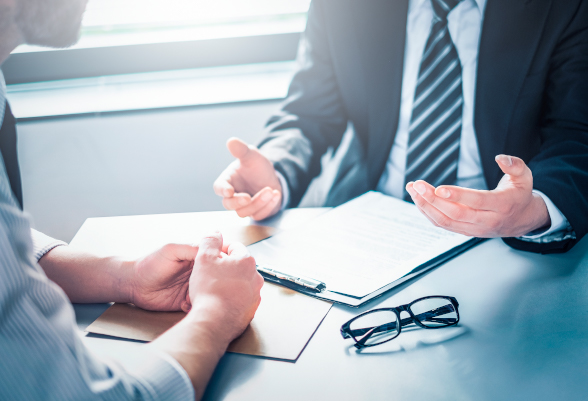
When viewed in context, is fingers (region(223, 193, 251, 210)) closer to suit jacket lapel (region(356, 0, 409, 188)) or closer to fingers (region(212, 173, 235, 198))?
fingers (region(212, 173, 235, 198))

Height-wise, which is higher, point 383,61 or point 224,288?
point 383,61

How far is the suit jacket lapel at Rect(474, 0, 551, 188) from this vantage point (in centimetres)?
88

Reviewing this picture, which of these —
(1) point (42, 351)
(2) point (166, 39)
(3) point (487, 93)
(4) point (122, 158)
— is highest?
(2) point (166, 39)

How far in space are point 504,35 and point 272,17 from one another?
0.92 meters

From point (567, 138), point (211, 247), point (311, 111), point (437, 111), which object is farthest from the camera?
point (311, 111)

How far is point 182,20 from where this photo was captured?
1.48m

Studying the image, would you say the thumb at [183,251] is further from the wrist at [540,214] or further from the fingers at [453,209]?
the wrist at [540,214]

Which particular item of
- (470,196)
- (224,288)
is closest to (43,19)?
(224,288)

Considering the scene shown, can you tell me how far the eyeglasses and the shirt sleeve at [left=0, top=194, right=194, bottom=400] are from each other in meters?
0.21

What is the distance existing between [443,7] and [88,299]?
39.6 inches

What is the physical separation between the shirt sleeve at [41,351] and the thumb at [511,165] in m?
0.52

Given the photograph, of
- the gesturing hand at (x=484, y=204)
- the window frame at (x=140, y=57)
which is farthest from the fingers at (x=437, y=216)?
the window frame at (x=140, y=57)

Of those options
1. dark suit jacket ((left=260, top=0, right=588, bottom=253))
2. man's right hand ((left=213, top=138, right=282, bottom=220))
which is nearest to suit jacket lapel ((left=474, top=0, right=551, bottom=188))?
dark suit jacket ((left=260, top=0, right=588, bottom=253))

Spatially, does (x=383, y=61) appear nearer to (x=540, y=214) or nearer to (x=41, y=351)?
(x=540, y=214)
